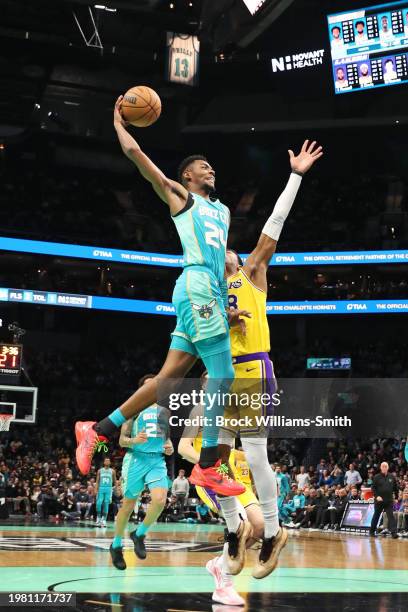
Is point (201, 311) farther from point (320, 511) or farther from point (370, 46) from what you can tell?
point (370, 46)

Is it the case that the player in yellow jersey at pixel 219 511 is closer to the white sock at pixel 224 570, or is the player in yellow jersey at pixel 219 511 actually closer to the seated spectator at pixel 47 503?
the white sock at pixel 224 570

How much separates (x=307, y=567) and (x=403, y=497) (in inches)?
417

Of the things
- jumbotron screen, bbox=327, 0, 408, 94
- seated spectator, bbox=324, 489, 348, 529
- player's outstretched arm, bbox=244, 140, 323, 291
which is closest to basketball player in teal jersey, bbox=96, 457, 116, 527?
seated spectator, bbox=324, 489, 348, 529

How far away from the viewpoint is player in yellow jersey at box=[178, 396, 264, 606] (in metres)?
5.75

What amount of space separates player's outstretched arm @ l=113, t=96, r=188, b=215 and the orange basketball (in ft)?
0.66

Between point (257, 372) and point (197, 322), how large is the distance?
3.00 feet

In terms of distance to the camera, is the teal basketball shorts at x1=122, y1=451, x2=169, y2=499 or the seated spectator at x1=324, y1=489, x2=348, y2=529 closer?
the teal basketball shorts at x1=122, y1=451, x2=169, y2=499

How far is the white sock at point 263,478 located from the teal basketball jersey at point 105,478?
45.3 feet

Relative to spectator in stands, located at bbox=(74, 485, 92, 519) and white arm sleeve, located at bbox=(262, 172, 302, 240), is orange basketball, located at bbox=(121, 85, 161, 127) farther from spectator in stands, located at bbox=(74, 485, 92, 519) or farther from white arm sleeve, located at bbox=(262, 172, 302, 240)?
spectator in stands, located at bbox=(74, 485, 92, 519)

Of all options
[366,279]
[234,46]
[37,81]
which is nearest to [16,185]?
[37,81]

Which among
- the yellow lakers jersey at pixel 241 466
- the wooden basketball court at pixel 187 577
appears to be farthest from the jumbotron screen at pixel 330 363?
the yellow lakers jersey at pixel 241 466

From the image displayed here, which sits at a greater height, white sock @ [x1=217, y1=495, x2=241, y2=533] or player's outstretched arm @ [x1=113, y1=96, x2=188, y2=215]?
player's outstretched arm @ [x1=113, y1=96, x2=188, y2=215]

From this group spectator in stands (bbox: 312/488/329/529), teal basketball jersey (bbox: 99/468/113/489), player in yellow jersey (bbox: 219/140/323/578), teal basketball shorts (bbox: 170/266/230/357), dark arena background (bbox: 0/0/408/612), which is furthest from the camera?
dark arena background (bbox: 0/0/408/612)

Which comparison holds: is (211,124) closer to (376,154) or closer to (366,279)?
(376,154)
